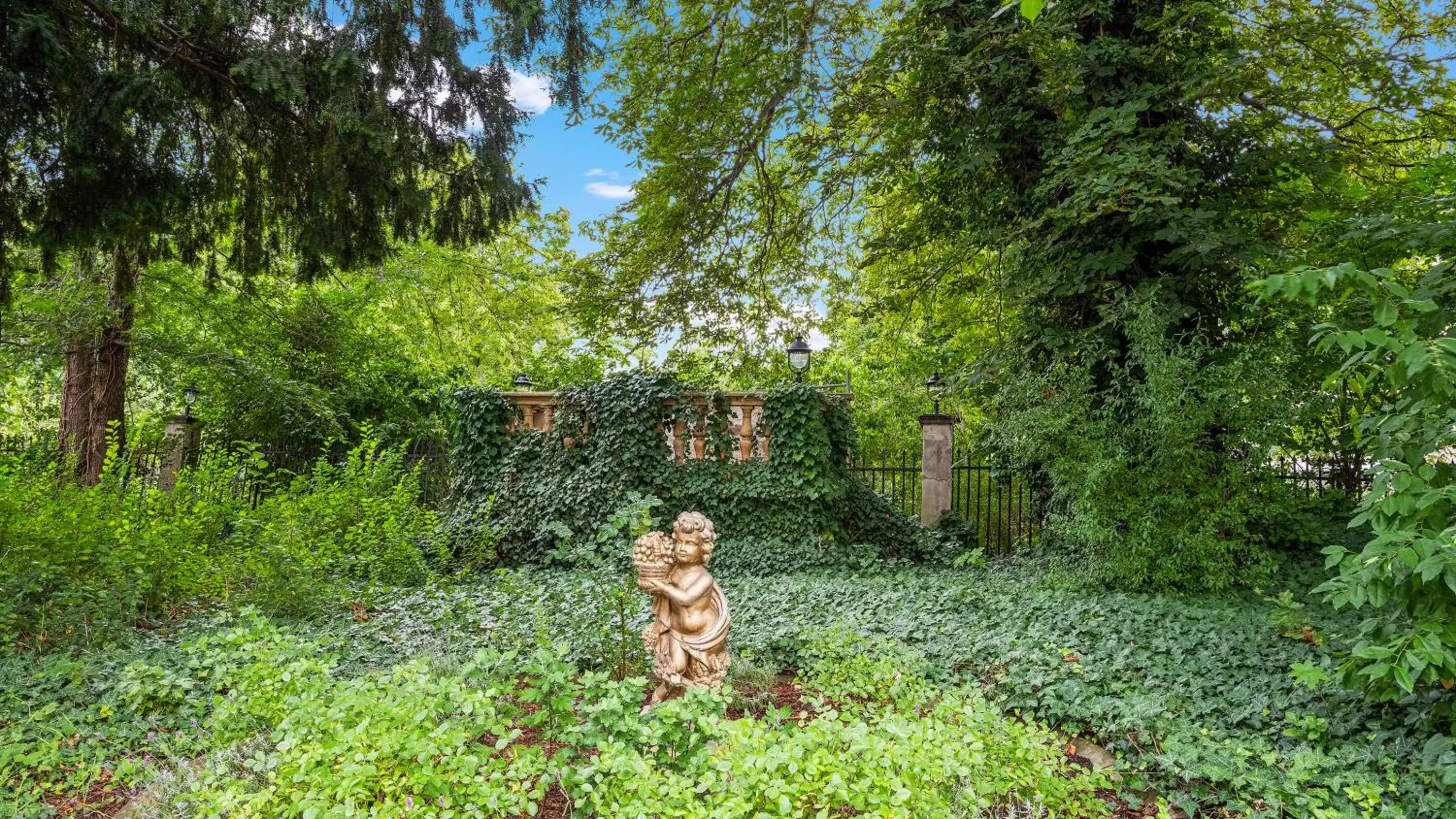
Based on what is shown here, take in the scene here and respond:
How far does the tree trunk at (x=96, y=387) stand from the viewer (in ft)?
32.8

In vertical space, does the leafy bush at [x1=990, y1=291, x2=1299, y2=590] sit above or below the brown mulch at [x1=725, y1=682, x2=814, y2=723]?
above

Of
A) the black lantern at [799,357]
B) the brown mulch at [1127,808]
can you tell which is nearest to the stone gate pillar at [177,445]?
the black lantern at [799,357]

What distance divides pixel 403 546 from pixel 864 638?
4.40m

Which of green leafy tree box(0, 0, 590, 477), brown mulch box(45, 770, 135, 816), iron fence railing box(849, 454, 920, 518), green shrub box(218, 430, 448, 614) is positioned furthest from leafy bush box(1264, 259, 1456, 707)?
iron fence railing box(849, 454, 920, 518)

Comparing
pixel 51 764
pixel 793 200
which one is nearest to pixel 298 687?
pixel 51 764

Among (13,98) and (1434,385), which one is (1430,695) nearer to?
(1434,385)

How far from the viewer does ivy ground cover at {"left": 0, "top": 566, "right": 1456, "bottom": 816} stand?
105 inches

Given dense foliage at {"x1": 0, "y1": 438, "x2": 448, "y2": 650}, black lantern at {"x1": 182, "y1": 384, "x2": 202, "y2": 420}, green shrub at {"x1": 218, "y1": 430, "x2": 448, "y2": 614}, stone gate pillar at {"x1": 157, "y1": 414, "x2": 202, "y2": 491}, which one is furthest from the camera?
black lantern at {"x1": 182, "y1": 384, "x2": 202, "y2": 420}

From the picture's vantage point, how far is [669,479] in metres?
9.04

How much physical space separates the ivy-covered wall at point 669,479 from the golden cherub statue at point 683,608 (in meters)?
4.28

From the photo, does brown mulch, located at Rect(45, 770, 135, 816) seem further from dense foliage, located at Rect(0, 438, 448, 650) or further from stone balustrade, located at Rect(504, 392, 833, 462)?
stone balustrade, located at Rect(504, 392, 833, 462)

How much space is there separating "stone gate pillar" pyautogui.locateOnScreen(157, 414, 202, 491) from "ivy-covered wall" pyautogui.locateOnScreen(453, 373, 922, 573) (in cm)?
554

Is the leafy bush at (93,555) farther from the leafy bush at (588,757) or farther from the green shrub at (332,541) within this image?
the leafy bush at (588,757)

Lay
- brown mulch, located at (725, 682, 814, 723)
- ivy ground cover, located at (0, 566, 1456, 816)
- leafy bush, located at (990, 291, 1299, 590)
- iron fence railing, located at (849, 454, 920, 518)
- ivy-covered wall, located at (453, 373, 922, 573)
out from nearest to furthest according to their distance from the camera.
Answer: ivy ground cover, located at (0, 566, 1456, 816) → brown mulch, located at (725, 682, 814, 723) → leafy bush, located at (990, 291, 1299, 590) → ivy-covered wall, located at (453, 373, 922, 573) → iron fence railing, located at (849, 454, 920, 518)
